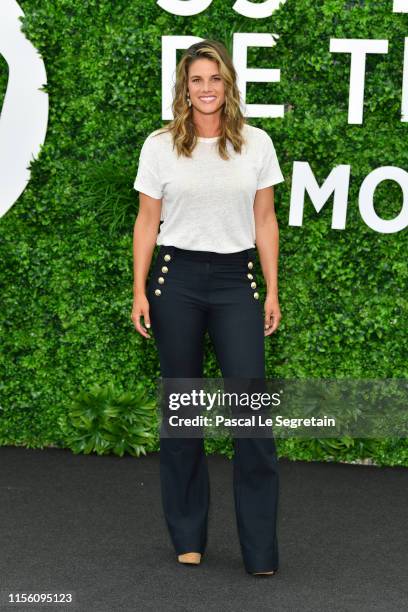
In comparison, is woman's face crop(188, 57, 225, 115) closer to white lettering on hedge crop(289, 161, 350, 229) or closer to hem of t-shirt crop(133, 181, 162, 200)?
hem of t-shirt crop(133, 181, 162, 200)

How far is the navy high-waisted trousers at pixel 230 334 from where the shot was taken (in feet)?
10.6

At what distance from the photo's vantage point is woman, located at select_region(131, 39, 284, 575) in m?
3.25

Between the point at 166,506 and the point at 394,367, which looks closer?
the point at 166,506

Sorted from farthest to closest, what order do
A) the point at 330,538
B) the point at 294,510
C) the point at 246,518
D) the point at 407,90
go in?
1. the point at 407,90
2. the point at 294,510
3. the point at 330,538
4. the point at 246,518

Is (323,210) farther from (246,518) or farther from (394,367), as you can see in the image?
(246,518)

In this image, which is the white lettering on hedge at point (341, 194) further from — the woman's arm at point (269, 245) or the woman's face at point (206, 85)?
the woman's face at point (206, 85)

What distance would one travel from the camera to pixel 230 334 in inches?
128

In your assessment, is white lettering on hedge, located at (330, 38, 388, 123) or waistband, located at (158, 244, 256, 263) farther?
white lettering on hedge, located at (330, 38, 388, 123)

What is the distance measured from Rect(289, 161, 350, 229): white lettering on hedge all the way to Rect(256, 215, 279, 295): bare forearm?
115 cm

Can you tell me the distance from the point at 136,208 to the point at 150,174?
4.48 ft

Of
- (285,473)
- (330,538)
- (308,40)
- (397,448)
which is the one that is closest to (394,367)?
(397,448)

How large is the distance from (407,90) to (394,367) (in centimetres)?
131

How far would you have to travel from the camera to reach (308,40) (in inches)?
178

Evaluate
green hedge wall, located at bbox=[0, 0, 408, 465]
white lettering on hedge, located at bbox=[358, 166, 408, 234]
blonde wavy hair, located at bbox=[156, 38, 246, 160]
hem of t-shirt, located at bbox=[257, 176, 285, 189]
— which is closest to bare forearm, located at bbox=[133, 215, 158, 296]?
blonde wavy hair, located at bbox=[156, 38, 246, 160]
